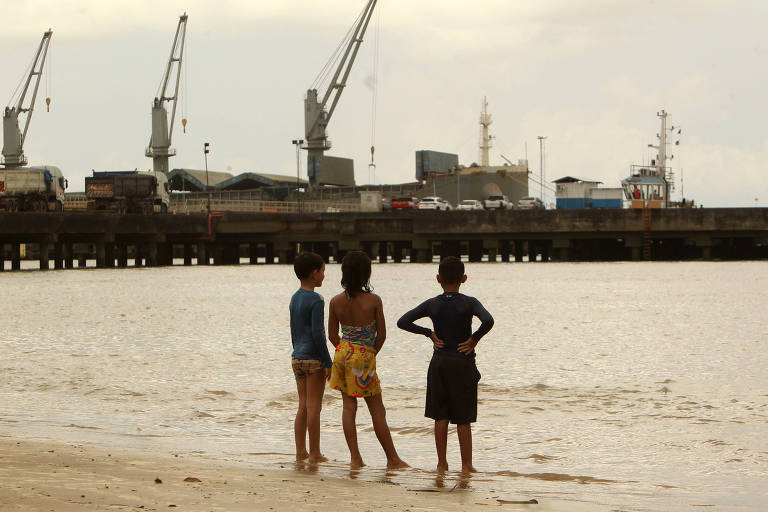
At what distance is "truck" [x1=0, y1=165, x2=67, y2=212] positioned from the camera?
65.3 m

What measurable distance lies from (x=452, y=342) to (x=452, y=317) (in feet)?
0.63

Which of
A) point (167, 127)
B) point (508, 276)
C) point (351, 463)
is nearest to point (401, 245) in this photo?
point (508, 276)

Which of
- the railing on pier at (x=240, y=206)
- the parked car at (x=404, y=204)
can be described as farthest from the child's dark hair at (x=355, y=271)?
the parked car at (x=404, y=204)

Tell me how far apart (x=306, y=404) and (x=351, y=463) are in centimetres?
58

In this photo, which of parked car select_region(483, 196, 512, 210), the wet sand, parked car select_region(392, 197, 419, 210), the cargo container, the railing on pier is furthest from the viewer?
the cargo container

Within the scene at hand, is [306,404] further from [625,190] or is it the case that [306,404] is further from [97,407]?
[625,190]

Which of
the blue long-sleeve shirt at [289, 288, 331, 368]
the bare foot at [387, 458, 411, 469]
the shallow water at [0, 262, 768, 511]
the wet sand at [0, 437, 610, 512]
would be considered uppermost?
the blue long-sleeve shirt at [289, 288, 331, 368]

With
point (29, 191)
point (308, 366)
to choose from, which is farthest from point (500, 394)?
point (29, 191)

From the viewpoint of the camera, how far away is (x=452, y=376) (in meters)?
8.08

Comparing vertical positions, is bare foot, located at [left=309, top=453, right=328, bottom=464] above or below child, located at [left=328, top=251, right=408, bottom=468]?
below

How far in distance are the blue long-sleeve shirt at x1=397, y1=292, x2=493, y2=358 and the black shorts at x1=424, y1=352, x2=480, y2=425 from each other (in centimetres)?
7

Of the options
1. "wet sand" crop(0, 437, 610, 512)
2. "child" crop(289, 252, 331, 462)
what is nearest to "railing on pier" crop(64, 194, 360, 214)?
"wet sand" crop(0, 437, 610, 512)

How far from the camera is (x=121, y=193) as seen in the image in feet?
236

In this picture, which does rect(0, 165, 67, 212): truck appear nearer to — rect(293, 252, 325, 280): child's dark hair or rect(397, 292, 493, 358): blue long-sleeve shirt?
rect(293, 252, 325, 280): child's dark hair
